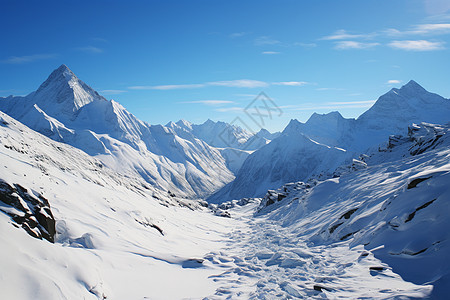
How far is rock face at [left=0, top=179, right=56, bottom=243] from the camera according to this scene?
1019 centimetres

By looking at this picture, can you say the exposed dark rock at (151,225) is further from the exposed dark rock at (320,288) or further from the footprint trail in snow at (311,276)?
the exposed dark rock at (320,288)

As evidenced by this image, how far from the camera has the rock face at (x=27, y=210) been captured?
33.4 feet

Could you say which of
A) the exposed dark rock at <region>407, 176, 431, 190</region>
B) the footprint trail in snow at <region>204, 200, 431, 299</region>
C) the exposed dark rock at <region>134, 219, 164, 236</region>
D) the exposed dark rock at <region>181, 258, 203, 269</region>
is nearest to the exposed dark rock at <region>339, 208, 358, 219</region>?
the footprint trail in snow at <region>204, 200, 431, 299</region>

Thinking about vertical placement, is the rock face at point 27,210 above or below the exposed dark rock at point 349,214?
above

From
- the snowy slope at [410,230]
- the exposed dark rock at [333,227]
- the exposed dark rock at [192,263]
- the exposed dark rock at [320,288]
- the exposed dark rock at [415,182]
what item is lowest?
the exposed dark rock at [192,263]

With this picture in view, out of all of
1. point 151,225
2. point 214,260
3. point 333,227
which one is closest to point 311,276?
point 214,260

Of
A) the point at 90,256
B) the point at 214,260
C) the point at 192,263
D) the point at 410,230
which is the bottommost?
the point at 214,260

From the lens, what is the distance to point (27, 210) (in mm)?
10891

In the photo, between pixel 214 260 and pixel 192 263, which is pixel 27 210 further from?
pixel 214 260

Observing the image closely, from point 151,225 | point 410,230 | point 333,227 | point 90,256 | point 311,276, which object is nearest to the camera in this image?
point 90,256

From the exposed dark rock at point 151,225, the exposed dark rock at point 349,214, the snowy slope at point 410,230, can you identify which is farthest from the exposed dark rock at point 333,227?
the exposed dark rock at point 151,225

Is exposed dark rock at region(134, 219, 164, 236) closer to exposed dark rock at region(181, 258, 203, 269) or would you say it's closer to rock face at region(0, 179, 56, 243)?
exposed dark rock at region(181, 258, 203, 269)

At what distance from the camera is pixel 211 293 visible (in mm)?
11516

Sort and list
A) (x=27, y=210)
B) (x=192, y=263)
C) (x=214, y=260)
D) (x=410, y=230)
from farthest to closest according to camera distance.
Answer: (x=214, y=260), (x=192, y=263), (x=410, y=230), (x=27, y=210)
